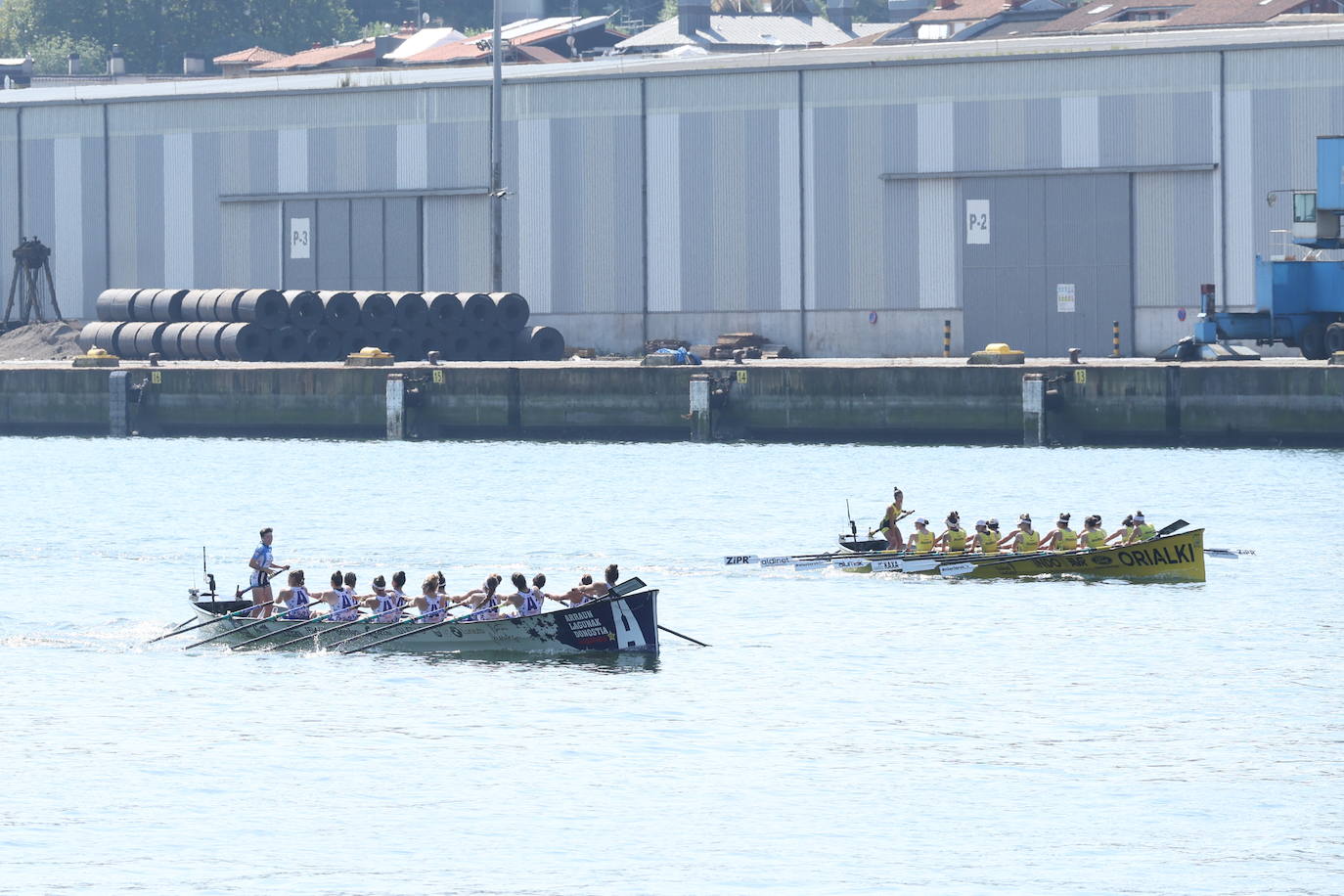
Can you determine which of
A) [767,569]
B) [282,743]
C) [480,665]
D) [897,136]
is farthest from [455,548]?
[897,136]

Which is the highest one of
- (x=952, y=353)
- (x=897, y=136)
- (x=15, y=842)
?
(x=897, y=136)

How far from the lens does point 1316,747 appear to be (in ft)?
113

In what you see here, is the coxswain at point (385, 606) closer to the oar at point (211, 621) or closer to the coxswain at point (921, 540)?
the oar at point (211, 621)

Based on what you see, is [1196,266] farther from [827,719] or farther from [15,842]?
[15,842]

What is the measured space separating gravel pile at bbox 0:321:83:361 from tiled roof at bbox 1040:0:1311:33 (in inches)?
2660

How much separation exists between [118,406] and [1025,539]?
5001 centimetres

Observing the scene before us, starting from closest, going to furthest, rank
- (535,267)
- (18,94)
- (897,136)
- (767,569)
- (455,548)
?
(767,569)
(455,548)
(897,136)
(535,267)
(18,94)

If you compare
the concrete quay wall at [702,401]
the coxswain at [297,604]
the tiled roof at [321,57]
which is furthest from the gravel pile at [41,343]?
the tiled roof at [321,57]

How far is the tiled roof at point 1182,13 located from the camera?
144625 mm

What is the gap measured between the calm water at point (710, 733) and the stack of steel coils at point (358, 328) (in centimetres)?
2822

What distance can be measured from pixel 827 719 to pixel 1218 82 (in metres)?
54.2

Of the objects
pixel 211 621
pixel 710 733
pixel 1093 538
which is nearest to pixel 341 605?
pixel 211 621

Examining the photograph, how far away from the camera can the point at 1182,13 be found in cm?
15200

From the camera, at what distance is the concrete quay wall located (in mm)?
72375
